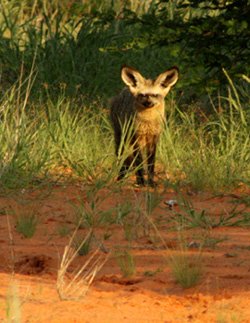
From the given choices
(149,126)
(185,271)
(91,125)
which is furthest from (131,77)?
(185,271)

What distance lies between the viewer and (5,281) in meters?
5.62

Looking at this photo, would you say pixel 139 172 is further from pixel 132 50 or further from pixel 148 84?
pixel 132 50

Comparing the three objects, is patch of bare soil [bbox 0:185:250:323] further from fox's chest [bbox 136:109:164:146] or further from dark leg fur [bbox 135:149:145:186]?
fox's chest [bbox 136:109:164:146]

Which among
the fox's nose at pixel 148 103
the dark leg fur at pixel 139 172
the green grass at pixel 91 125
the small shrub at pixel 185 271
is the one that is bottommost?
the dark leg fur at pixel 139 172

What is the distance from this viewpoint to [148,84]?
398 inches

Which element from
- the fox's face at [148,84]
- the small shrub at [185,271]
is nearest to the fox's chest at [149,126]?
the fox's face at [148,84]

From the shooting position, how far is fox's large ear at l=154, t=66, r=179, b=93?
10086mm

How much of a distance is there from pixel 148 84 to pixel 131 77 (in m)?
0.20

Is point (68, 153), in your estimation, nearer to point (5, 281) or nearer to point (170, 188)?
point (170, 188)

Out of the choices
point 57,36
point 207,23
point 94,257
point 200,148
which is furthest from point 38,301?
point 57,36

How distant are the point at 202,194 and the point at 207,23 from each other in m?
2.64

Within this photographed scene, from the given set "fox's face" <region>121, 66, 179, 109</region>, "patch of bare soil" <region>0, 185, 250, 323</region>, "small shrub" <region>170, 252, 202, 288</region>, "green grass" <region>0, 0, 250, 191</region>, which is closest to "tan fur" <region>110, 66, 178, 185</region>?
"fox's face" <region>121, 66, 179, 109</region>

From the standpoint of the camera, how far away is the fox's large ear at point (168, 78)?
10086 mm

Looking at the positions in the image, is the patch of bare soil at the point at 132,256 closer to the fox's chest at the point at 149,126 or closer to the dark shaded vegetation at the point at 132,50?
the fox's chest at the point at 149,126
